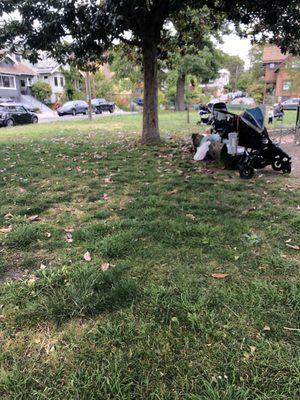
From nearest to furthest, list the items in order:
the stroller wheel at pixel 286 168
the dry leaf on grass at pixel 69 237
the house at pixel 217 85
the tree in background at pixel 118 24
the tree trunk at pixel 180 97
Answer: the dry leaf on grass at pixel 69 237 < the stroller wheel at pixel 286 168 < the tree in background at pixel 118 24 < the tree trunk at pixel 180 97 < the house at pixel 217 85

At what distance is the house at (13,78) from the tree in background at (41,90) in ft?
2.99

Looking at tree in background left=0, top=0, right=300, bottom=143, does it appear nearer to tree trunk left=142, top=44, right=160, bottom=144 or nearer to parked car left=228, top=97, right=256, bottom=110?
tree trunk left=142, top=44, right=160, bottom=144

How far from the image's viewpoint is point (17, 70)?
4256cm

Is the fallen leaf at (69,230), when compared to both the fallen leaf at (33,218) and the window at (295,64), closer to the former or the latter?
the fallen leaf at (33,218)

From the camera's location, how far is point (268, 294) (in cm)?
270

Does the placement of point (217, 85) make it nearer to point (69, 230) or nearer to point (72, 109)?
point (72, 109)

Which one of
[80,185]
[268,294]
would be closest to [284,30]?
[80,185]

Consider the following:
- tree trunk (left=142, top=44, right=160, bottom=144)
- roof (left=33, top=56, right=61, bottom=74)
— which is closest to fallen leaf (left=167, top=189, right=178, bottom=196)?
tree trunk (left=142, top=44, right=160, bottom=144)

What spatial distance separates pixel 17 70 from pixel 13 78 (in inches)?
46.6

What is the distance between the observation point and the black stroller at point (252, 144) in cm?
600

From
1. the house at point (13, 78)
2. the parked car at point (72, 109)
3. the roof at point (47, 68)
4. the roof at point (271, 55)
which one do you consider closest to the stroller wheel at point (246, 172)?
the parked car at point (72, 109)

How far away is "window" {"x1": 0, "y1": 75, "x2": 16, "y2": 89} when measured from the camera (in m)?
40.8

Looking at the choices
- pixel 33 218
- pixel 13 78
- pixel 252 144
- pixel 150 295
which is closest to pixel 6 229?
pixel 33 218

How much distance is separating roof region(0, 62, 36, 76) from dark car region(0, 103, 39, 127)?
71.6 feet
